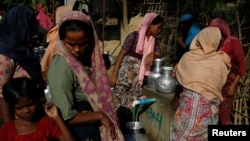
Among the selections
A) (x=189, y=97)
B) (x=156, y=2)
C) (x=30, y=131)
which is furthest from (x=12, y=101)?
(x=156, y=2)

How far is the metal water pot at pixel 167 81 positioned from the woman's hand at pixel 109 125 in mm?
2318

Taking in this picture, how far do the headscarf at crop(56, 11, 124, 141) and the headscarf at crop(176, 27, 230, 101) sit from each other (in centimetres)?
120

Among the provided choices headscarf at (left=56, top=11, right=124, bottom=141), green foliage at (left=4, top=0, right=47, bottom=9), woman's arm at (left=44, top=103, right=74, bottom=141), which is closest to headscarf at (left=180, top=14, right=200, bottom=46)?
headscarf at (left=56, top=11, right=124, bottom=141)

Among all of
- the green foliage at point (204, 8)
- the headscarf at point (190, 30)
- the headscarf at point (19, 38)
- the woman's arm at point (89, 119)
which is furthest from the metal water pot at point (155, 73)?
the woman's arm at point (89, 119)

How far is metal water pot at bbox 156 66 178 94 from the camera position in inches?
168

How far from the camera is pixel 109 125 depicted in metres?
1.97

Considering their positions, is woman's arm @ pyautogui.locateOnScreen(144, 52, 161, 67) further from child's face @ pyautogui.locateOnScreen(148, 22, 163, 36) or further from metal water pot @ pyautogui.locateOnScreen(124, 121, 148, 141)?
metal water pot @ pyautogui.locateOnScreen(124, 121, 148, 141)

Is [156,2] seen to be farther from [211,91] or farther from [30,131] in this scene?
[30,131]

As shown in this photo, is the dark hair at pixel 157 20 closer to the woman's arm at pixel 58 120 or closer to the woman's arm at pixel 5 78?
the woman's arm at pixel 5 78

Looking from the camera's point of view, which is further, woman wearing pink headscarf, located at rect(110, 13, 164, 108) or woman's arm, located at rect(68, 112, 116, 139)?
woman wearing pink headscarf, located at rect(110, 13, 164, 108)

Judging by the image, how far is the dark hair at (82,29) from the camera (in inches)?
73.2

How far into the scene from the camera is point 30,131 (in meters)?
1.99

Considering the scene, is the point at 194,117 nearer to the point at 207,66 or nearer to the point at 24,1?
the point at 207,66

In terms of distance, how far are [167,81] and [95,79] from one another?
235 centimetres
